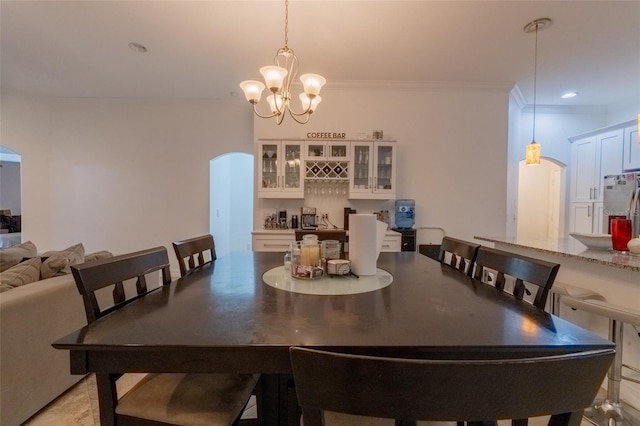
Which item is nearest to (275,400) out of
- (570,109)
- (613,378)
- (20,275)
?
(20,275)

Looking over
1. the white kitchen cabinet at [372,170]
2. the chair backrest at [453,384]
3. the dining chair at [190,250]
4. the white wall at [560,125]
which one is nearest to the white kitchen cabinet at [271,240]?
the white kitchen cabinet at [372,170]

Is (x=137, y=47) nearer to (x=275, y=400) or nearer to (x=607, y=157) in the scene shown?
(x=275, y=400)

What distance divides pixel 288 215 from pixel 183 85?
223 centimetres

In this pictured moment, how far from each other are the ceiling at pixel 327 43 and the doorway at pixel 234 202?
1.62 m

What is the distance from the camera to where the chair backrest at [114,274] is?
0.99 metres

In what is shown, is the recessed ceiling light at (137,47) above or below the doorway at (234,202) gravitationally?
above

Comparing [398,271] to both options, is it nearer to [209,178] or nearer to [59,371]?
[59,371]

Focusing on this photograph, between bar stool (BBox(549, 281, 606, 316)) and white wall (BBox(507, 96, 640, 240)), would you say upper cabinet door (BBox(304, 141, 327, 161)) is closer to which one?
bar stool (BBox(549, 281, 606, 316))

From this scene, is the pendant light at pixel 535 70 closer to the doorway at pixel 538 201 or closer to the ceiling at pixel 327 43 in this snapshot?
the ceiling at pixel 327 43

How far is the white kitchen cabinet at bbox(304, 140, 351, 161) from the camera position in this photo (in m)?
3.69

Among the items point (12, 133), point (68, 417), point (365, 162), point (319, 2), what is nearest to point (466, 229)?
point (365, 162)

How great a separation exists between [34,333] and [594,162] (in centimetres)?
635

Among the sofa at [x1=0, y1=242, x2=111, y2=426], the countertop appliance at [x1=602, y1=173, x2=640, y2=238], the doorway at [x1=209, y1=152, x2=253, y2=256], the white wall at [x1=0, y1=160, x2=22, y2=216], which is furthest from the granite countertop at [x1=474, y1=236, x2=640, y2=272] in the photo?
the white wall at [x1=0, y1=160, x2=22, y2=216]

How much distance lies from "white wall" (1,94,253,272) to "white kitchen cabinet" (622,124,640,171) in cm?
512
